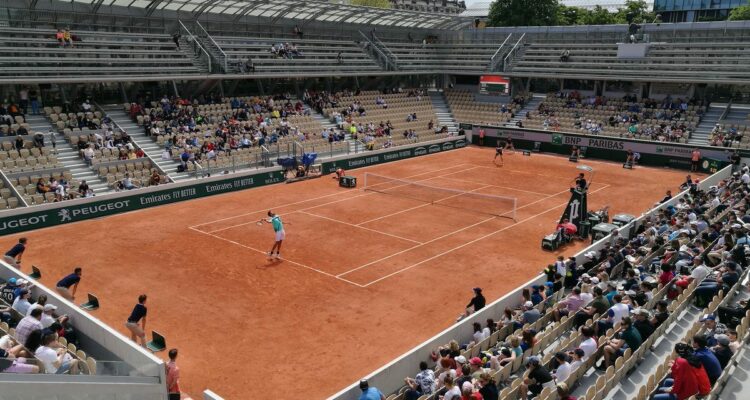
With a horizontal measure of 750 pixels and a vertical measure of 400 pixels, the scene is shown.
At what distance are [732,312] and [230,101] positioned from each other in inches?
1528

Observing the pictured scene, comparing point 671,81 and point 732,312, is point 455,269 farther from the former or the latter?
point 671,81

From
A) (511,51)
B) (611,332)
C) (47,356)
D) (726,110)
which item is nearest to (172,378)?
(47,356)

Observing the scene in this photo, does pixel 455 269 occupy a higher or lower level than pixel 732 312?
lower

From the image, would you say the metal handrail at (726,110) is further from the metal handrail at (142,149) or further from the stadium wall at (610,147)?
the metal handrail at (142,149)

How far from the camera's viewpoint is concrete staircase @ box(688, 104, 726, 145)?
46.6m

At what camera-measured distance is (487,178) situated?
130 ft

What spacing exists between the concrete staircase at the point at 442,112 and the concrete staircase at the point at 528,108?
5336 millimetres

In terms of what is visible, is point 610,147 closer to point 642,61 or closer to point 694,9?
point 642,61

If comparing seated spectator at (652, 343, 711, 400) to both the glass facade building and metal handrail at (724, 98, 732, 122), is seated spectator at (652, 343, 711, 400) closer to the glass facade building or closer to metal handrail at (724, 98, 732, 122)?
metal handrail at (724, 98, 732, 122)

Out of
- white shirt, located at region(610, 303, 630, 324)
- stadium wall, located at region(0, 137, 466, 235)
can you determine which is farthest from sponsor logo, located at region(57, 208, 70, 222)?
white shirt, located at region(610, 303, 630, 324)

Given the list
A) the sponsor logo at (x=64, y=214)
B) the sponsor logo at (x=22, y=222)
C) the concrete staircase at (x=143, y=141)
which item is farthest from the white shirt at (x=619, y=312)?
the concrete staircase at (x=143, y=141)

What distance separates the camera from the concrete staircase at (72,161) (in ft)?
105

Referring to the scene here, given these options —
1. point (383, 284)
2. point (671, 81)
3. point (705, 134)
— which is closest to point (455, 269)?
point (383, 284)

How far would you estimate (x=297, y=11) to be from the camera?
2035 inches
